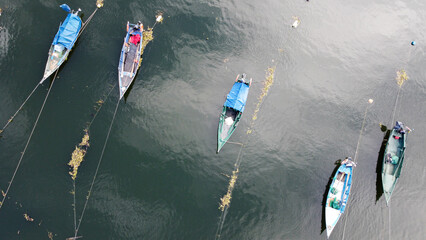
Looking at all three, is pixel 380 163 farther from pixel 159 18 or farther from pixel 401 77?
pixel 159 18

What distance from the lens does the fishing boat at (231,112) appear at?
27.0m

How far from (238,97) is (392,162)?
56.5ft

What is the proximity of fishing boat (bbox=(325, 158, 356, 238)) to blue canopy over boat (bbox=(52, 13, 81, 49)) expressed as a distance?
30095 mm

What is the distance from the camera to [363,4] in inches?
1346

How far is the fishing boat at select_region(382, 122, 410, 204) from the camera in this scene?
2712cm

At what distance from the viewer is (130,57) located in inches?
1123

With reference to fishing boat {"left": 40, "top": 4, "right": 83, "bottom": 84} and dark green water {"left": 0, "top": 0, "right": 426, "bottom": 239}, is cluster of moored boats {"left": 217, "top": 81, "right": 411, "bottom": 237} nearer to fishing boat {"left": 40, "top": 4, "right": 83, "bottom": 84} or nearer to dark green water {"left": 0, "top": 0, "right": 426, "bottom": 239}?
dark green water {"left": 0, "top": 0, "right": 426, "bottom": 239}

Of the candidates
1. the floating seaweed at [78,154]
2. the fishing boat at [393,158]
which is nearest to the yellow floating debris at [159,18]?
the floating seaweed at [78,154]

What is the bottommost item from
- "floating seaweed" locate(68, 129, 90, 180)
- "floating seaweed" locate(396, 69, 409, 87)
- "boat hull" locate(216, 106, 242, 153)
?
"floating seaweed" locate(68, 129, 90, 180)

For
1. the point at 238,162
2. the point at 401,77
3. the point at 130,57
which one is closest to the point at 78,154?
the point at 130,57

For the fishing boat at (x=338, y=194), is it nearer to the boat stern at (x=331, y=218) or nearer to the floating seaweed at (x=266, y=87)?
the boat stern at (x=331, y=218)

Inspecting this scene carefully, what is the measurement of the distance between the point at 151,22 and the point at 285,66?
631 inches

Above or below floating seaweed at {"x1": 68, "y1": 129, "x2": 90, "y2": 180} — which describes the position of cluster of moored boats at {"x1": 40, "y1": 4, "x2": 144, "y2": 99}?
above

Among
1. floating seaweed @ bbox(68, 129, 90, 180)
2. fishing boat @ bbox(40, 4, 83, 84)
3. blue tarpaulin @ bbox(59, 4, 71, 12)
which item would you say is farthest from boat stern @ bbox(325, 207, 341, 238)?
blue tarpaulin @ bbox(59, 4, 71, 12)
